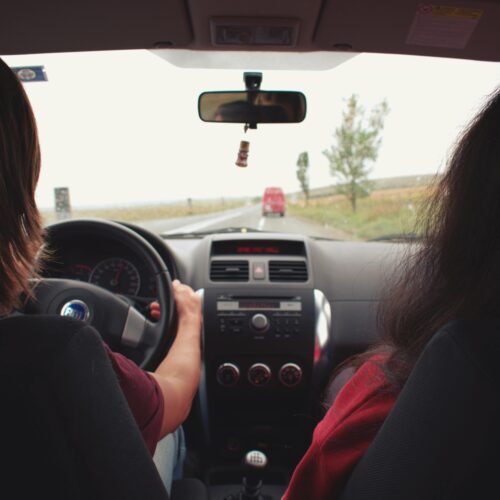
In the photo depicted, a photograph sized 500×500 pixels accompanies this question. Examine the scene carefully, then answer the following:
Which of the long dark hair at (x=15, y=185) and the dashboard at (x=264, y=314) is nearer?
the long dark hair at (x=15, y=185)

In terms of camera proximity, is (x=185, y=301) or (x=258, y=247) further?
(x=258, y=247)

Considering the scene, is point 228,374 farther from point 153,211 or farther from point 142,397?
point 142,397

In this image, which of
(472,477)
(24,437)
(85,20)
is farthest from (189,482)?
(85,20)

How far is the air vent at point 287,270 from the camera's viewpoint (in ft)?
10.8

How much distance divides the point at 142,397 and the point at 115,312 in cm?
109

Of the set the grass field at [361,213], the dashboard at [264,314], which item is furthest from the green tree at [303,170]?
the dashboard at [264,314]

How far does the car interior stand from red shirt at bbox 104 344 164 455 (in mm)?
262

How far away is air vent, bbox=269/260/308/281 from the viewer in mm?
3287

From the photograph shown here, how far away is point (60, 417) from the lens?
90 cm

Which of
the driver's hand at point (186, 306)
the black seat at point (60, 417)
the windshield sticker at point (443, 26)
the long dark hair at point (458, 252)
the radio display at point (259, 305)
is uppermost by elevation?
the windshield sticker at point (443, 26)

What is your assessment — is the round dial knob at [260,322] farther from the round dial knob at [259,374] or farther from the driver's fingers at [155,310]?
the driver's fingers at [155,310]

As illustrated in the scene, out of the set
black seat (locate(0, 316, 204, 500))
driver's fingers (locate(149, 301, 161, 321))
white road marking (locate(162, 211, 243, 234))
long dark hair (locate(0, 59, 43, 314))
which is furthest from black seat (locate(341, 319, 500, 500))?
white road marking (locate(162, 211, 243, 234))

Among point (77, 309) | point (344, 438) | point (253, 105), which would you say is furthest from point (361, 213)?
point (344, 438)

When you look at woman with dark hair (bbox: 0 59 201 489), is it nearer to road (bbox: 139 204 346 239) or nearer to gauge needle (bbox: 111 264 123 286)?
gauge needle (bbox: 111 264 123 286)
